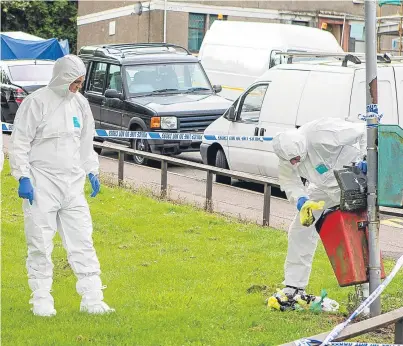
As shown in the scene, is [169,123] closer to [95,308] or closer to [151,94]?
[151,94]

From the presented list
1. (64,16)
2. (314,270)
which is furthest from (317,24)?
(314,270)

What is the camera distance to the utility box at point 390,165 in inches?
→ 254

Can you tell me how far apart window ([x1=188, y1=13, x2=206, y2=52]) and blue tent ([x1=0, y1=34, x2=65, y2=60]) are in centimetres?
570

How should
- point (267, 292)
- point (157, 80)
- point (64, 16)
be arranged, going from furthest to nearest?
point (64, 16) < point (157, 80) < point (267, 292)

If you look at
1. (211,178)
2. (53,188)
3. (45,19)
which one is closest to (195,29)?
(45,19)

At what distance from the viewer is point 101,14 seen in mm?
38656

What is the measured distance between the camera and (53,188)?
24.2ft

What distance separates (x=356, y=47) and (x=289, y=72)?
24.0 m

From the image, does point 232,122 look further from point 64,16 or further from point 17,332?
point 64,16

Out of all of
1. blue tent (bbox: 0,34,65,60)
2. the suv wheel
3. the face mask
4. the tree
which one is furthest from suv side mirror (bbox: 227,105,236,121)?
the tree

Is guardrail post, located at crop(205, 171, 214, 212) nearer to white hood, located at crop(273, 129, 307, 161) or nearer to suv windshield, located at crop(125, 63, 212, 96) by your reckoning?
white hood, located at crop(273, 129, 307, 161)

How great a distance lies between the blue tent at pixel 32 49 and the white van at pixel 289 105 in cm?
1724

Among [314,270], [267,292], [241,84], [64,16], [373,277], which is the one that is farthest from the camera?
[64,16]

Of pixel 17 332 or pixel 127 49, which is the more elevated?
pixel 127 49
